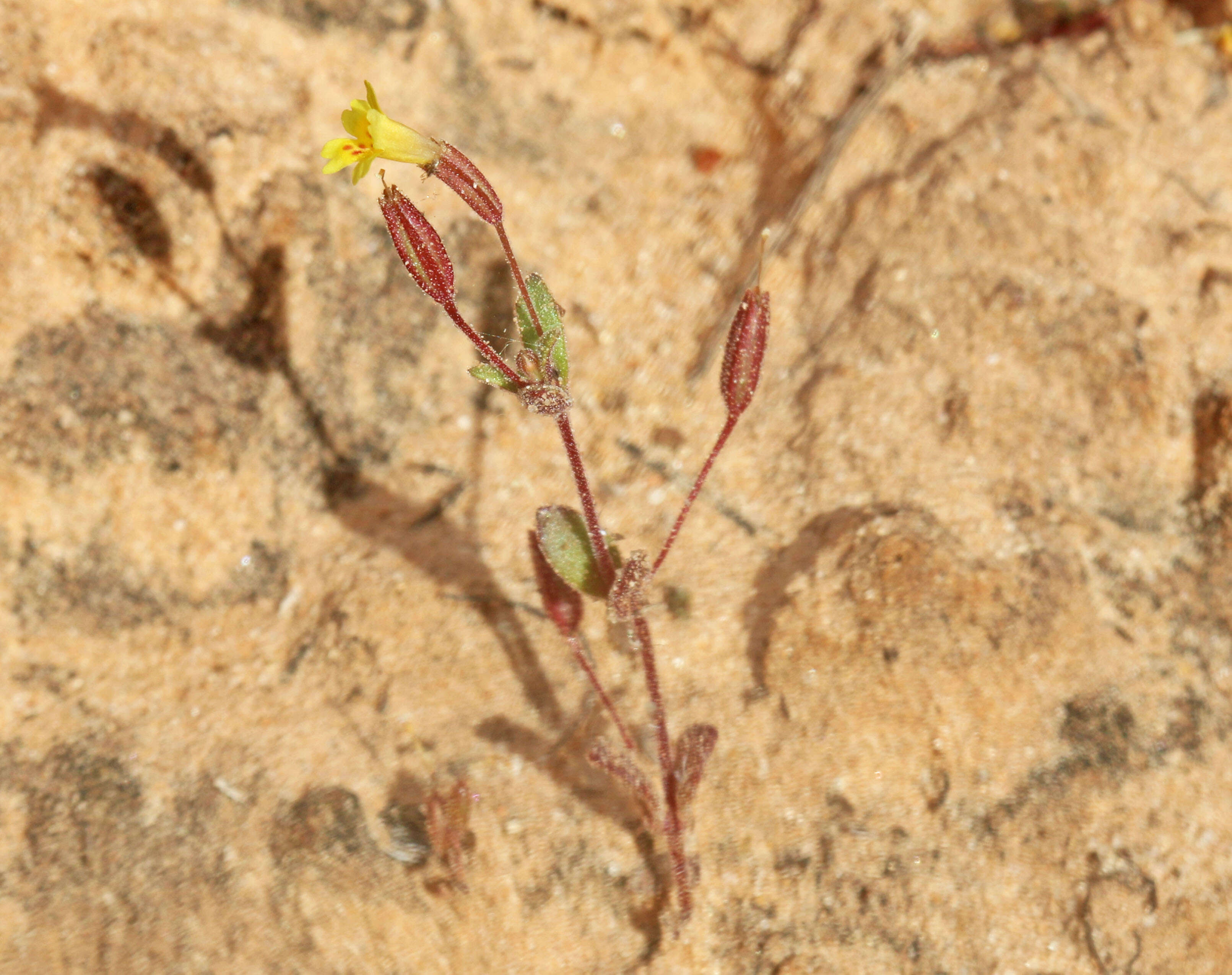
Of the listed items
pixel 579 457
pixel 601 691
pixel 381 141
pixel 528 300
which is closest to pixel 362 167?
pixel 381 141

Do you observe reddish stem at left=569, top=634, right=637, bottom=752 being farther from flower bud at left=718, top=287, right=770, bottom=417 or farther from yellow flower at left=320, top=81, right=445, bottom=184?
yellow flower at left=320, top=81, right=445, bottom=184

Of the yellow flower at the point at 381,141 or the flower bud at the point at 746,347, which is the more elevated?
the flower bud at the point at 746,347

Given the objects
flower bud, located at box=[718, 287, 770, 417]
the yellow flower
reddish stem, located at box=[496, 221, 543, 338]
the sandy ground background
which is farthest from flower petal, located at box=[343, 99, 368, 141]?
the sandy ground background

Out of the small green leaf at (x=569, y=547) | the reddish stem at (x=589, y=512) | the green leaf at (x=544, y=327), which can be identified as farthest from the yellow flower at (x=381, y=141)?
the small green leaf at (x=569, y=547)

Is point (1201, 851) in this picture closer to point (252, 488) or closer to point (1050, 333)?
point (1050, 333)

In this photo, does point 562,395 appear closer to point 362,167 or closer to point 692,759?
point 362,167

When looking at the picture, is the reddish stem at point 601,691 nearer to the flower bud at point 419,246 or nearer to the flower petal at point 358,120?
the flower bud at point 419,246

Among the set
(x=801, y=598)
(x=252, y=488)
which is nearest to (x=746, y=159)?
(x=801, y=598)
